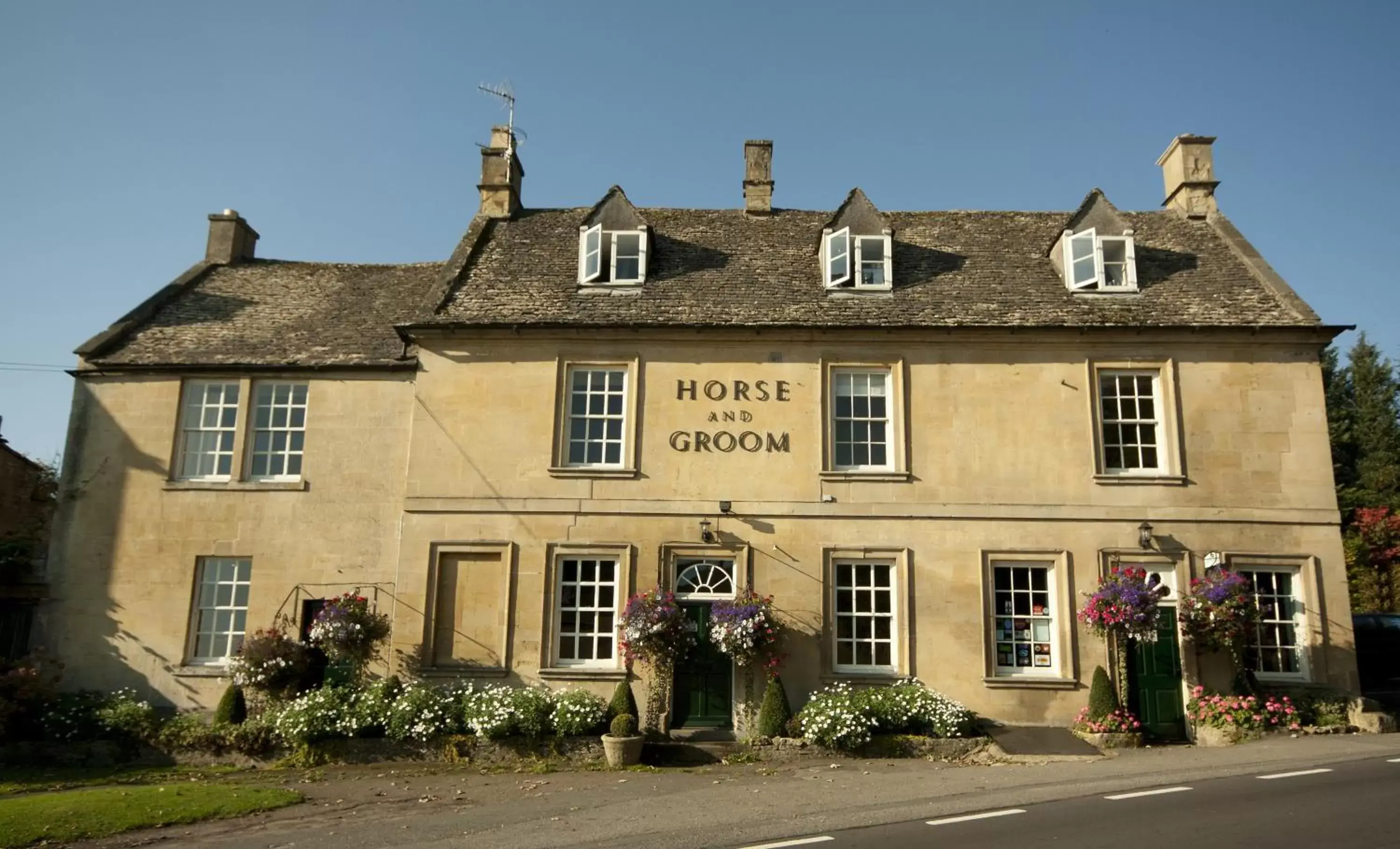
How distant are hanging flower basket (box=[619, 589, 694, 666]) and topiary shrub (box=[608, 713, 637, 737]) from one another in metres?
1.34

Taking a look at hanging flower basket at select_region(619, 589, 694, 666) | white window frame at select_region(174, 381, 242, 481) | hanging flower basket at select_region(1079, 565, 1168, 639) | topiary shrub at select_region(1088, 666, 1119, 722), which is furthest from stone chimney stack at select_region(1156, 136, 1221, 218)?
white window frame at select_region(174, 381, 242, 481)

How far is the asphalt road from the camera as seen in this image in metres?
8.82

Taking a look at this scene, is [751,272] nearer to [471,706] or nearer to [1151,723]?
[471,706]

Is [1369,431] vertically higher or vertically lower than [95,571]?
higher

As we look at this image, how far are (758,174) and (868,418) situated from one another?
7329 mm

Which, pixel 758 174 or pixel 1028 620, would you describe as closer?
pixel 1028 620

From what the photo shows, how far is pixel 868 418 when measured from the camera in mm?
17484

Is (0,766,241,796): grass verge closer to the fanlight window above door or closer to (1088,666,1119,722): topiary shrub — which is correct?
the fanlight window above door

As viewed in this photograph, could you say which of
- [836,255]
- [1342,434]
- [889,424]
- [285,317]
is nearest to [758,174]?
[836,255]

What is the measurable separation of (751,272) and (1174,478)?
8.94m

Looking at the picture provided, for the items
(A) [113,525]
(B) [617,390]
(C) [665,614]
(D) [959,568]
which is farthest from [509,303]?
(D) [959,568]

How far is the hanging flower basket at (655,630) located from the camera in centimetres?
1566

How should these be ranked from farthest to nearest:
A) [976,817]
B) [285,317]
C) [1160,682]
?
[285,317] < [1160,682] < [976,817]

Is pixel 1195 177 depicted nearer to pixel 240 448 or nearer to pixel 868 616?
pixel 868 616
